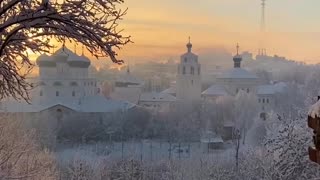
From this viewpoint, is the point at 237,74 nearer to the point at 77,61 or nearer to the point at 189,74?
the point at 189,74

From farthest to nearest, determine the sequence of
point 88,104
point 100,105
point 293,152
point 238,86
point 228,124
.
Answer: point 238,86 → point 88,104 → point 100,105 → point 228,124 → point 293,152

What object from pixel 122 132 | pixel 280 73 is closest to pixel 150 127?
pixel 122 132

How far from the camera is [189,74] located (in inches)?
2739

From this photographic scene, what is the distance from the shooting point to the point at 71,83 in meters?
57.9

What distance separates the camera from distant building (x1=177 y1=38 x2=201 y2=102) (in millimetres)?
68750

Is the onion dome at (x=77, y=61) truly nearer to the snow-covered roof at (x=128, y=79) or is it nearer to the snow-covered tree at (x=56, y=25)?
the snow-covered roof at (x=128, y=79)

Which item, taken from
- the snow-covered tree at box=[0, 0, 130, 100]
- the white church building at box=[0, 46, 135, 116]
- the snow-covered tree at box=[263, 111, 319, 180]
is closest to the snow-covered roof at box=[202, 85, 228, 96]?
the white church building at box=[0, 46, 135, 116]

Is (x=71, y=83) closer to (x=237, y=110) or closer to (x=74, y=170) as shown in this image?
(x=237, y=110)

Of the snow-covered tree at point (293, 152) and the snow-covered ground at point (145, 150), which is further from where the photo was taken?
the snow-covered ground at point (145, 150)

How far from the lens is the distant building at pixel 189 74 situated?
68.8 meters

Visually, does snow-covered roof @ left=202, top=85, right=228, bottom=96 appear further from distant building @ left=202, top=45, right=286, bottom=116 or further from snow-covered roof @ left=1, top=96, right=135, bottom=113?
snow-covered roof @ left=1, top=96, right=135, bottom=113

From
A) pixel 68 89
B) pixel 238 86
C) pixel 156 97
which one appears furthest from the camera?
pixel 238 86

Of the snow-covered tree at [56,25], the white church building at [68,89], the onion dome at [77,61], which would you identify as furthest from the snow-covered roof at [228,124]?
the snow-covered tree at [56,25]

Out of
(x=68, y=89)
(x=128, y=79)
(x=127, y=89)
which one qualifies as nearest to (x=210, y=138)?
(x=68, y=89)
